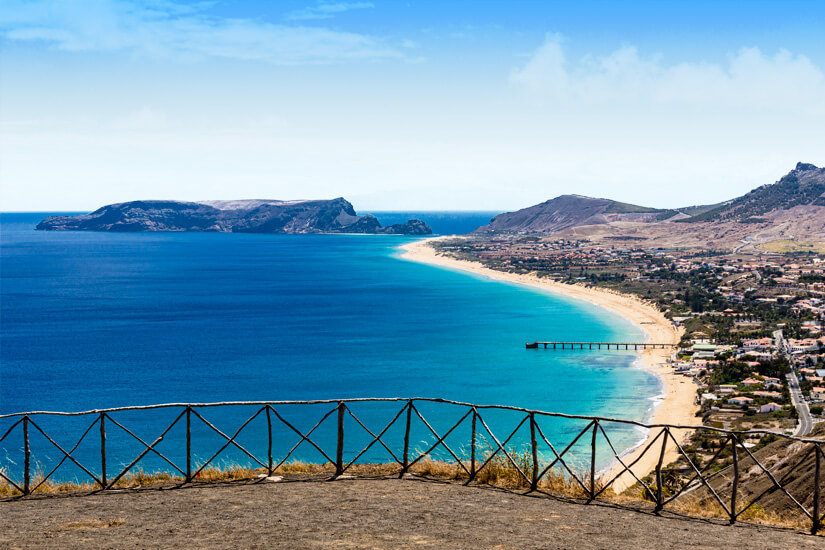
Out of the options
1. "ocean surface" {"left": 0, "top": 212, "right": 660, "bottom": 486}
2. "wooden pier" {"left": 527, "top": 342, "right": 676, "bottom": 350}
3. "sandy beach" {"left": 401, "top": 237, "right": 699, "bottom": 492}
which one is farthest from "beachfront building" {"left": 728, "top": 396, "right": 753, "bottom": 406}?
"wooden pier" {"left": 527, "top": 342, "right": 676, "bottom": 350}

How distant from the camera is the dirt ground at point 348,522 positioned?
39.7 ft

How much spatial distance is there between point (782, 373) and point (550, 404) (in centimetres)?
2340

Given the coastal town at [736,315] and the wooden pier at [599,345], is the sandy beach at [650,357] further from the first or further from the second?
the wooden pier at [599,345]

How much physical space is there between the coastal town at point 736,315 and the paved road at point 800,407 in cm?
7

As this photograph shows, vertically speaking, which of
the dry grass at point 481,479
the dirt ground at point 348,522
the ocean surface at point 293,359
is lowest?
the ocean surface at point 293,359

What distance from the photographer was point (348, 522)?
42.9ft

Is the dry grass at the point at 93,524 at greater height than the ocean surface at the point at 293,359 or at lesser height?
greater

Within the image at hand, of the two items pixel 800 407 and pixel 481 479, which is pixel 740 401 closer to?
pixel 800 407

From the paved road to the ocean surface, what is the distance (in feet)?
33.1

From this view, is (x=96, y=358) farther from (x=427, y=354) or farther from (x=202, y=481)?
(x=202, y=481)

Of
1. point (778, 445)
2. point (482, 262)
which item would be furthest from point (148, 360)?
point (482, 262)

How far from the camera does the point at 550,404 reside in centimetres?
5553

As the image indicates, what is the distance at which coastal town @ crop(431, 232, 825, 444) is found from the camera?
5228cm

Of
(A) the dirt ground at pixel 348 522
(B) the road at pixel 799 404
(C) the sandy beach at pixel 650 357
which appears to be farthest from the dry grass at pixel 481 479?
(B) the road at pixel 799 404
